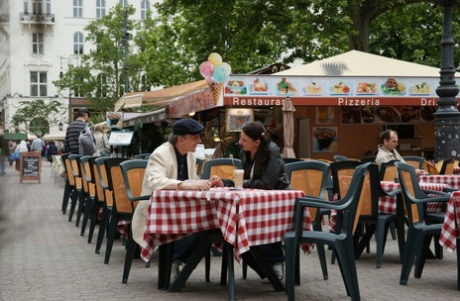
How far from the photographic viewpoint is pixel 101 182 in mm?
9961

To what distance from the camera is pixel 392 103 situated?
19.7 metres

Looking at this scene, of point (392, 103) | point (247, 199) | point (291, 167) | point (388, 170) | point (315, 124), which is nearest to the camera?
point (247, 199)

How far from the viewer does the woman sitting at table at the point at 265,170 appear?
7246 millimetres

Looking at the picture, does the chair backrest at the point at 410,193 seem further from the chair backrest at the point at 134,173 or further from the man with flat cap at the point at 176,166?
the chair backrest at the point at 134,173

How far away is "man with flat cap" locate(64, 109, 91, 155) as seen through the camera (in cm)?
1617

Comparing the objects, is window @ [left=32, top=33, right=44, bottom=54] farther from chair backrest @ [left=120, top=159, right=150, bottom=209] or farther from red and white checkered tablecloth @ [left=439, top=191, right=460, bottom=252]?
chair backrest @ [left=120, top=159, right=150, bottom=209]

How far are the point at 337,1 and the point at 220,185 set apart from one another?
58.9ft

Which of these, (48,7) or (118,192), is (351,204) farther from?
(48,7)

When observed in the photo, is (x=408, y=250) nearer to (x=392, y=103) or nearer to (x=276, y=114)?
(x=392, y=103)

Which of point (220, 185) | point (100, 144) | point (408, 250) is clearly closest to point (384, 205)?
point (408, 250)

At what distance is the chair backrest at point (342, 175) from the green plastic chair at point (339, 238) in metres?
2.40

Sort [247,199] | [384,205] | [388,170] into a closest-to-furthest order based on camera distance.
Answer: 1. [247,199]
2. [384,205]
3. [388,170]

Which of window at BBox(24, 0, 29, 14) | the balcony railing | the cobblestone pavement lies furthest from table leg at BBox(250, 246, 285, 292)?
window at BBox(24, 0, 29, 14)

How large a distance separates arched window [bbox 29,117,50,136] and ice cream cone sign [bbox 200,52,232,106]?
48.8 ft
